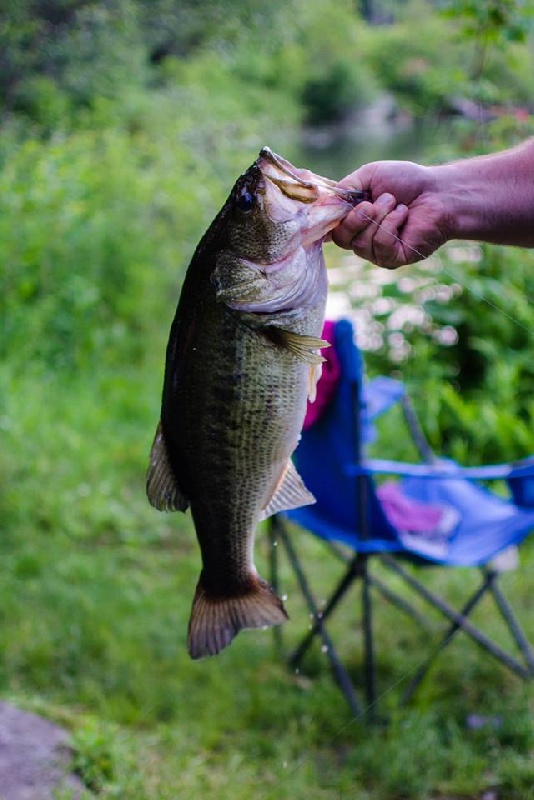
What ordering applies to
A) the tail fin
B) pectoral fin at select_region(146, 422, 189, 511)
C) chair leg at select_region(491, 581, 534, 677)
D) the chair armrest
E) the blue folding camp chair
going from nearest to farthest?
pectoral fin at select_region(146, 422, 189, 511), the tail fin, the chair armrest, the blue folding camp chair, chair leg at select_region(491, 581, 534, 677)

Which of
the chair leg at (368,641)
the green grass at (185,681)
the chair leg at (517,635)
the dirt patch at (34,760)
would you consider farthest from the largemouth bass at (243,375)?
the chair leg at (517,635)

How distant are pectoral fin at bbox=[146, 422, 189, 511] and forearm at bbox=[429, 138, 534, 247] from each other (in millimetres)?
690

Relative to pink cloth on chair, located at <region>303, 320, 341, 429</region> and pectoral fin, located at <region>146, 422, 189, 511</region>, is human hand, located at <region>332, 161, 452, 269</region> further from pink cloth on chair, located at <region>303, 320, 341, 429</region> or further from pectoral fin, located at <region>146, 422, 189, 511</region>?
pink cloth on chair, located at <region>303, 320, 341, 429</region>

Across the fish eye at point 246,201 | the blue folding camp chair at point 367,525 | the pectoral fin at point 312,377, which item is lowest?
the blue folding camp chair at point 367,525

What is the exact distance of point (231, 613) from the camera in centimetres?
175

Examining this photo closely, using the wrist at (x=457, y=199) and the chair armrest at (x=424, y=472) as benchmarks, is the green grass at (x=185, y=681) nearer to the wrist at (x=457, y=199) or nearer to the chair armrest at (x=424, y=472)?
the chair armrest at (x=424, y=472)

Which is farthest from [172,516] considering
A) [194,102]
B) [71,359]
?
[194,102]

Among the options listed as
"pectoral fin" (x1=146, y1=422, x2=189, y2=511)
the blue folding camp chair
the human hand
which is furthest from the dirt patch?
the human hand

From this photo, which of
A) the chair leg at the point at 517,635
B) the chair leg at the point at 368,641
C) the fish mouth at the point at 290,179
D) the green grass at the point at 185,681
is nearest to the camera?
the fish mouth at the point at 290,179

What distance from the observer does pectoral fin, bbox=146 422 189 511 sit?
163 centimetres

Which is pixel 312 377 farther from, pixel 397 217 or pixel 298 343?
pixel 397 217

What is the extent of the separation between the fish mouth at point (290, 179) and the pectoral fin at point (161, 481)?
0.47 metres

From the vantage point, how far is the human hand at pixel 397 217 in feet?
5.53

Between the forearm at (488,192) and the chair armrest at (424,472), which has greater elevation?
the forearm at (488,192)
